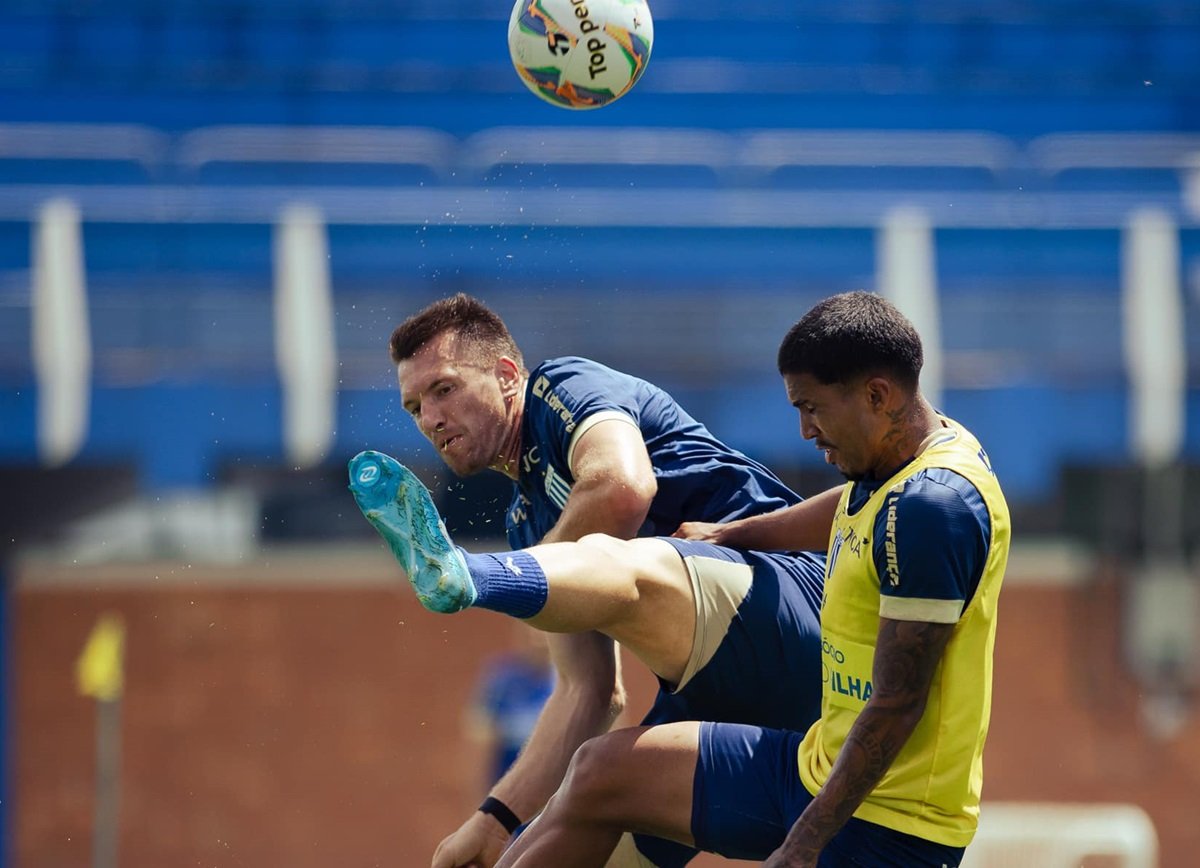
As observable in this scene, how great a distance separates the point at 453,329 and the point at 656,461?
66 centimetres

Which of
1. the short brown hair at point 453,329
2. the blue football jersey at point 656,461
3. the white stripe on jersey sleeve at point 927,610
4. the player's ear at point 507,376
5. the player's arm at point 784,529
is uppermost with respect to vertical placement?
the short brown hair at point 453,329

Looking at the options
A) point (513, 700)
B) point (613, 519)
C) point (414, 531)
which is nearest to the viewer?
point (414, 531)

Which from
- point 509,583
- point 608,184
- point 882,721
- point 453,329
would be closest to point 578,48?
point 453,329

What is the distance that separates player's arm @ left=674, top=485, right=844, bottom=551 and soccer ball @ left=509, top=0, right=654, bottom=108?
1424mm

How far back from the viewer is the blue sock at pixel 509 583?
3271 mm

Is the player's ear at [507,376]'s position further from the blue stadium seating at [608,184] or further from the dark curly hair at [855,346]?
the blue stadium seating at [608,184]

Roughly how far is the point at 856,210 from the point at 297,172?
173 inches

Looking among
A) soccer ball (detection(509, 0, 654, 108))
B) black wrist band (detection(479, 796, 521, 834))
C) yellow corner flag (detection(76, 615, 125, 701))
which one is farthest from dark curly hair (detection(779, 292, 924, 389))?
yellow corner flag (detection(76, 615, 125, 701))

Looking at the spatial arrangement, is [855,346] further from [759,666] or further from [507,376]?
[507,376]

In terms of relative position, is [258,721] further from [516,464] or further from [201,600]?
[516,464]

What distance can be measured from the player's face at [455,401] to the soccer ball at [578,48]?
962mm

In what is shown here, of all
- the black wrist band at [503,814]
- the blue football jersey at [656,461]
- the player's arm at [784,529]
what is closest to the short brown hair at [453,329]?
the blue football jersey at [656,461]

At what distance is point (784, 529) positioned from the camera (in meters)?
4.08

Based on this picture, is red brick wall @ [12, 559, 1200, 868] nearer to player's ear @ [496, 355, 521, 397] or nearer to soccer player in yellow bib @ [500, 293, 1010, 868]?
player's ear @ [496, 355, 521, 397]
